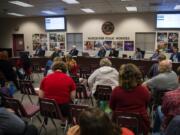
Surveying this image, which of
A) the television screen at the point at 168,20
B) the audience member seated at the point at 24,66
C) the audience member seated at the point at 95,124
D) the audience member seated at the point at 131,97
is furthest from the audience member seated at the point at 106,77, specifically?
the television screen at the point at 168,20

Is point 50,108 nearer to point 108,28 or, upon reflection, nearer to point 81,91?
point 81,91

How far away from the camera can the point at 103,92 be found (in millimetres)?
4480

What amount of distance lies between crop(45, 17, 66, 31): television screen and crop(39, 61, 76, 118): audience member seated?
10477mm

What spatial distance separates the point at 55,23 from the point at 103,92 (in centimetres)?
1025

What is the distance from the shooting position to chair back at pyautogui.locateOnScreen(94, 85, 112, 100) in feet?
14.5

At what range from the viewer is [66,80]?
3.62m

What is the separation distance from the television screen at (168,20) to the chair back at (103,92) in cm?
878

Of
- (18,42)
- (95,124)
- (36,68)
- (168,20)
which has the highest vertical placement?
(168,20)

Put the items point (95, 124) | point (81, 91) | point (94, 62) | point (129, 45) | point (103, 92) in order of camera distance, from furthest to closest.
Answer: point (129, 45)
point (94, 62)
point (81, 91)
point (103, 92)
point (95, 124)

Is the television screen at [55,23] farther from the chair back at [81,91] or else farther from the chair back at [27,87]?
the chair back at [81,91]

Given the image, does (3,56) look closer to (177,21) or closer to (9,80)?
(9,80)

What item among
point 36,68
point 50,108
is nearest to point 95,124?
point 50,108

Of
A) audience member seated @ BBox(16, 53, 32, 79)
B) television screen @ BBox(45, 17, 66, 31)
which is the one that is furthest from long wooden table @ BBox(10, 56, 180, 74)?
television screen @ BBox(45, 17, 66, 31)

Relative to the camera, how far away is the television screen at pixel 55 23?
13867 millimetres
